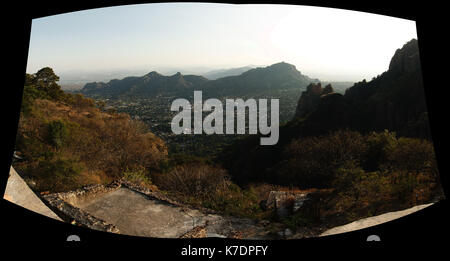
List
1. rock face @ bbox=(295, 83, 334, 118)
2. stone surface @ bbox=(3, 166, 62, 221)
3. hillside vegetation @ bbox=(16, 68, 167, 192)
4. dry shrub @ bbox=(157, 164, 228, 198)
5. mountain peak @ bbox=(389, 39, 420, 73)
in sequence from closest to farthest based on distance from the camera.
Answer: stone surface @ bbox=(3, 166, 62, 221) < hillside vegetation @ bbox=(16, 68, 167, 192) < dry shrub @ bbox=(157, 164, 228, 198) < mountain peak @ bbox=(389, 39, 420, 73) < rock face @ bbox=(295, 83, 334, 118)

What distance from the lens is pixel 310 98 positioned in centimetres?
3394

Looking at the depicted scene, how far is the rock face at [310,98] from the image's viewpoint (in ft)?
106

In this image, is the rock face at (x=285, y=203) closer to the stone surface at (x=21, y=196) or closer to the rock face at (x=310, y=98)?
the stone surface at (x=21, y=196)

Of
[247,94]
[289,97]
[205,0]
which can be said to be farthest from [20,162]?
[289,97]

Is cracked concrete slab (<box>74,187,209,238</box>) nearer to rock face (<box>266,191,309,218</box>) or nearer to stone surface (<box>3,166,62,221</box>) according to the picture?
stone surface (<box>3,166,62,221</box>)

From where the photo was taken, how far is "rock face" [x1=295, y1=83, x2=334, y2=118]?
106 feet

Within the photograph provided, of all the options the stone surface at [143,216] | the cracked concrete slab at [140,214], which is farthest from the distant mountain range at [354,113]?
the cracked concrete slab at [140,214]

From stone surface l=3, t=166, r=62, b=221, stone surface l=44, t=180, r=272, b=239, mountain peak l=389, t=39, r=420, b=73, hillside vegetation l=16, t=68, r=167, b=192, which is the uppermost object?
mountain peak l=389, t=39, r=420, b=73

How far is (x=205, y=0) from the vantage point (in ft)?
16.8

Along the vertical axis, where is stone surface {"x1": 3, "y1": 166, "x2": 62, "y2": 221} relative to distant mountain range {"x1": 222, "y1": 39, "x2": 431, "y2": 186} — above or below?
below

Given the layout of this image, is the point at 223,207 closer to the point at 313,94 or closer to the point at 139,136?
the point at 139,136

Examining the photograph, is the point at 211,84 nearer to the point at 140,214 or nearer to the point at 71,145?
the point at 71,145

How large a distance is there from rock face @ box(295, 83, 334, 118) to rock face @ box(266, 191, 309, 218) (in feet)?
72.5

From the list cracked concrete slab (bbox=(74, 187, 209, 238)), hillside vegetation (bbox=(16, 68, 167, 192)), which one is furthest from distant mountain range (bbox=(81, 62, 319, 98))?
cracked concrete slab (bbox=(74, 187, 209, 238))
